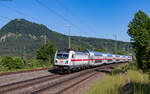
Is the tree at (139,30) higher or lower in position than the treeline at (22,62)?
higher

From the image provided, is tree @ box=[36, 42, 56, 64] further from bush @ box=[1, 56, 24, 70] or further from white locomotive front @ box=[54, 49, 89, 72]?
white locomotive front @ box=[54, 49, 89, 72]

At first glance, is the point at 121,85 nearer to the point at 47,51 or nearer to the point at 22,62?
the point at 22,62

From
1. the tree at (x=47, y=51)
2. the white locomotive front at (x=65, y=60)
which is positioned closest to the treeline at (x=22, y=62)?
the tree at (x=47, y=51)

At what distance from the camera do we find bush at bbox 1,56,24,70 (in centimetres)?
2962

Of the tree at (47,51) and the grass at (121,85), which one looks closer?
the grass at (121,85)

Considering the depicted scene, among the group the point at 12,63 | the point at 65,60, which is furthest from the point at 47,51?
the point at 65,60

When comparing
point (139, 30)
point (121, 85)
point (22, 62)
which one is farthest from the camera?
point (22, 62)

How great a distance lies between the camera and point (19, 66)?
3183cm

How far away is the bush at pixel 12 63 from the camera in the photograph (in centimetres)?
2962

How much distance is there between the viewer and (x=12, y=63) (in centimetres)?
3059

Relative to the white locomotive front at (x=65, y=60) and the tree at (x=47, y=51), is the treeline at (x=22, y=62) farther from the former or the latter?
the white locomotive front at (x=65, y=60)

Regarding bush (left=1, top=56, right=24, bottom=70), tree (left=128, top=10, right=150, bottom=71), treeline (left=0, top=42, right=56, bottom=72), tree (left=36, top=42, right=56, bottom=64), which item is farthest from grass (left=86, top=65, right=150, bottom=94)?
tree (left=36, top=42, right=56, bottom=64)

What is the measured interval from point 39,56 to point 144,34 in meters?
31.2

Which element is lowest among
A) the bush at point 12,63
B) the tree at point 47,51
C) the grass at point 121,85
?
the grass at point 121,85
